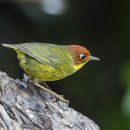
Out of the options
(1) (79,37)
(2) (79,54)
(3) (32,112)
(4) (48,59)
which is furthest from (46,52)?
(1) (79,37)

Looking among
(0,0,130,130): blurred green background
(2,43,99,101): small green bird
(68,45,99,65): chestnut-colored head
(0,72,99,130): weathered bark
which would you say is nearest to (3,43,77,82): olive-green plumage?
(2,43,99,101): small green bird

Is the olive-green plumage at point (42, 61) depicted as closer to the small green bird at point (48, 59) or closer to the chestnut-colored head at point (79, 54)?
the small green bird at point (48, 59)

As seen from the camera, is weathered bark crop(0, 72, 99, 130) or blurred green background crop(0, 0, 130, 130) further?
blurred green background crop(0, 0, 130, 130)

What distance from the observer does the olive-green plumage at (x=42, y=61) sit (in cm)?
594

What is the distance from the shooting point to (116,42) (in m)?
9.19

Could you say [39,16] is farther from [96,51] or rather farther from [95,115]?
[95,115]

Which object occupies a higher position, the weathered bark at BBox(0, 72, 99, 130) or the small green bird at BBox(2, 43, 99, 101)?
the small green bird at BBox(2, 43, 99, 101)

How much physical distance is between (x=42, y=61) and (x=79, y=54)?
1.73 feet

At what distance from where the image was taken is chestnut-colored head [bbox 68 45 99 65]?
246 inches

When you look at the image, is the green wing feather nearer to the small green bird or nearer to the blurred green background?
the small green bird

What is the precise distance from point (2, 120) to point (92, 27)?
16.1ft

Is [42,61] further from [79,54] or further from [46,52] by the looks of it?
[79,54]

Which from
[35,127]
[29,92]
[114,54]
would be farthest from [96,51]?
[35,127]

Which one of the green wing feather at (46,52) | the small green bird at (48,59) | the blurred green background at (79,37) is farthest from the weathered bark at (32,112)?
the blurred green background at (79,37)
